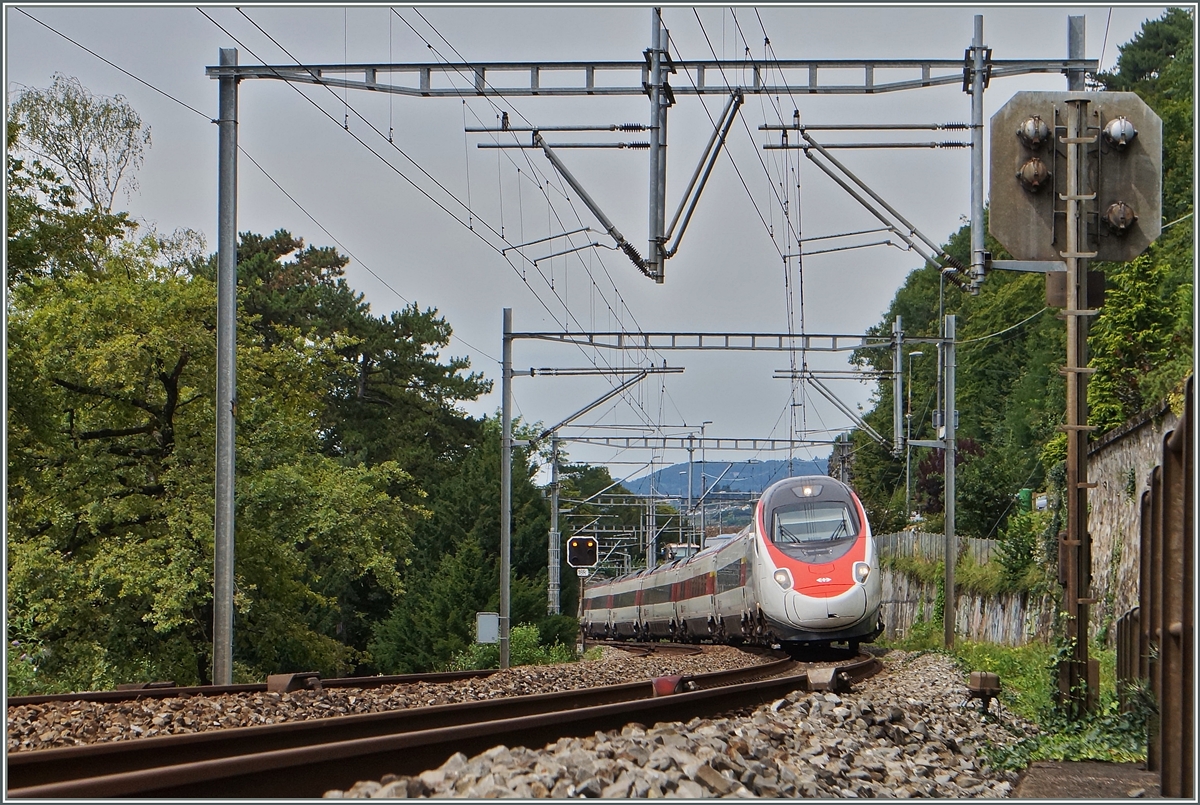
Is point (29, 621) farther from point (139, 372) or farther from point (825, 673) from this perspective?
point (825, 673)

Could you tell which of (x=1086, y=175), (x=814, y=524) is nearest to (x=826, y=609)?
(x=814, y=524)

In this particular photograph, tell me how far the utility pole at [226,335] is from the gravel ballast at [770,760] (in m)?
6.84

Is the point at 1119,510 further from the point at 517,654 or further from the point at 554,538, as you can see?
the point at 554,538

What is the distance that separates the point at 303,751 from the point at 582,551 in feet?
86.5

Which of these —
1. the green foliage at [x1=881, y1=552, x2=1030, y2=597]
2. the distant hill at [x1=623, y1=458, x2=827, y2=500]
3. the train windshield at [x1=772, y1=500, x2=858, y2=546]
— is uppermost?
the distant hill at [x1=623, y1=458, x2=827, y2=500]

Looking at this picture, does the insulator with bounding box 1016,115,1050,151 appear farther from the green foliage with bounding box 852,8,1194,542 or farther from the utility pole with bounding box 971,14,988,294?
the green foliage with bounding box 852,8,1194,542

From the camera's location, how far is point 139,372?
26.4 meters

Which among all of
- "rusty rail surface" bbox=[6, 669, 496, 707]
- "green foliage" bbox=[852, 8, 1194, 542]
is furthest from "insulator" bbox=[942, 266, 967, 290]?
"rusty rail surface" bbox=[6, 669, 496, 707]

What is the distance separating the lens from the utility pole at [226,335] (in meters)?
14.9

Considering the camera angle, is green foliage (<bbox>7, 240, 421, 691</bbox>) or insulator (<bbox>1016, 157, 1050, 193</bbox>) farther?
green foliage (<bbox>7, 240, 421, 691</bbox>)

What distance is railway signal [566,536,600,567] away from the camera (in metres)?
32.4

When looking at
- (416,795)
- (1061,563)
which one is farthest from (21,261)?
(416,795)

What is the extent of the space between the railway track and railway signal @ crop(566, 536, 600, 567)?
70.2 ft

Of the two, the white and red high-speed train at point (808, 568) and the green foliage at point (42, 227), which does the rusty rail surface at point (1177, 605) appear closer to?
the white and red high-speed train at point (808, 568)
